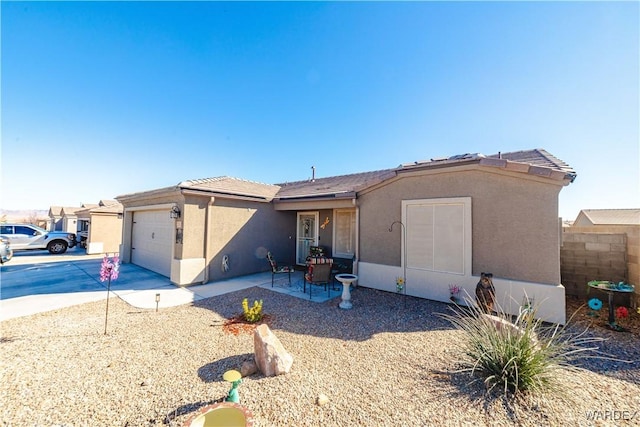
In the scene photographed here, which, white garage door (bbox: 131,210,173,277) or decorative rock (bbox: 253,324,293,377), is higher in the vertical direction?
white garage door (bbox: 131,210,173,277)

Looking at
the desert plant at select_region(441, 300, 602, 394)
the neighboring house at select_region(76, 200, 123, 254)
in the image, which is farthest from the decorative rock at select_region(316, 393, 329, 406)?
the neighboring house at select_region(76, 200, 123, 254)

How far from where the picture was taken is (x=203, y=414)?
89.0 inches

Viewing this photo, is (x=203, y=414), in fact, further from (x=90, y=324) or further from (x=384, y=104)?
(x=384, y=104)

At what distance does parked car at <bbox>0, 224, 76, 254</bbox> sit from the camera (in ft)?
49.5

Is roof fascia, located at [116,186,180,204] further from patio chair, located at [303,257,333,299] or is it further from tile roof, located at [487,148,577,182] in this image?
tile roof, located at [487,148,577,182]

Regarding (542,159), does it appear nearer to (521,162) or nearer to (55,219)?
(521,162)

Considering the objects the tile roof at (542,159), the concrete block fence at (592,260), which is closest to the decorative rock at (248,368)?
the tile roof at (542,159)

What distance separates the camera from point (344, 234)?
10477 millimetres

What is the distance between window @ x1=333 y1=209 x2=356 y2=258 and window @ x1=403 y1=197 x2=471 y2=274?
3073 mm

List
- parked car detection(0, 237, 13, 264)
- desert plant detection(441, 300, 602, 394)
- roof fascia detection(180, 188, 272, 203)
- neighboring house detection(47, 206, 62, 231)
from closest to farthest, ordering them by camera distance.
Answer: desert plant detection(441, 300, 602, 394), roof fascia detection(180, 188, 272, 203), parked car detection(0, 237, 13, 264), neighboring house detection(47, 206, 62, 231)

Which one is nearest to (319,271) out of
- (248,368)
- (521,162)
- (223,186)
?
(248,368)

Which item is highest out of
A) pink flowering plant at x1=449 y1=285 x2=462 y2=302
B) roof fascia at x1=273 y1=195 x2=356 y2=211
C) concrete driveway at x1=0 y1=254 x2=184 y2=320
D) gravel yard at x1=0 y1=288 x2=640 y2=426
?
roof fascia at x1=273 y1=195 x2=356 y2=211

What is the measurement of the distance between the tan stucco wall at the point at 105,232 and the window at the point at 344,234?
1635 centimetres

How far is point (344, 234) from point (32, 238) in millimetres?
20681
